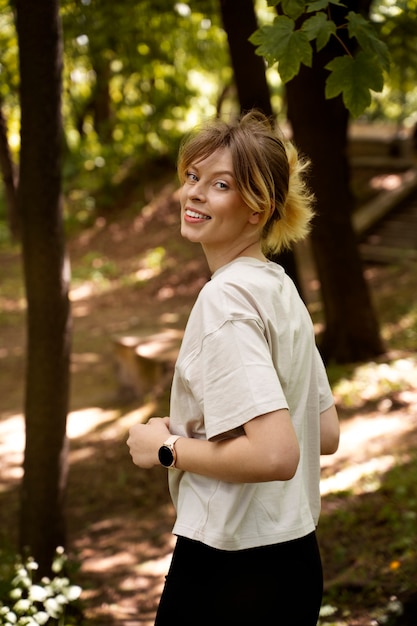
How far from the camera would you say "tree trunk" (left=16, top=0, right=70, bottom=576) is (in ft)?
13.5

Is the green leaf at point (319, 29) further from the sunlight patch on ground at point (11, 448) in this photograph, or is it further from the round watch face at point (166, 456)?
the sunlight patch on ground at point (11, 448)

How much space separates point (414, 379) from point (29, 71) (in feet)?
18.7

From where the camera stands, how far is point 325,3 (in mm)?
2586

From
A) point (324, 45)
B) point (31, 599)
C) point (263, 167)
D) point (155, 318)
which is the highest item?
point (324, 45)

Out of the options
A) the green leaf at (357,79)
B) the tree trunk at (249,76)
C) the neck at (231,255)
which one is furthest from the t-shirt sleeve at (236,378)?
the tree trunk at (249,76)

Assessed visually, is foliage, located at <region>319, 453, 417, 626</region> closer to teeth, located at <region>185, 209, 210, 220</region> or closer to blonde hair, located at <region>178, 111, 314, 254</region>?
blonde hair, located at <region>178, 111, 314, 254</region>

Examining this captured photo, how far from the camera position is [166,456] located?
5.80ft

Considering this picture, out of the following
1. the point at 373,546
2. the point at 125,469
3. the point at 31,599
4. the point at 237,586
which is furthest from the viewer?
the point at 125,469

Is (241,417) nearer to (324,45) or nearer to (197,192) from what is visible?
(197,192)

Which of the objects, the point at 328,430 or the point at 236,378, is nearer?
the point at 236,378

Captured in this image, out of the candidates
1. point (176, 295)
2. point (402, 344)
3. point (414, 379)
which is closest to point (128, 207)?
point (176, 295)

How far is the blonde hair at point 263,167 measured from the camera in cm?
184

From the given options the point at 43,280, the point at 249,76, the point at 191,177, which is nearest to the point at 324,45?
the point at 191,177

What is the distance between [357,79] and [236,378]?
1498mm
